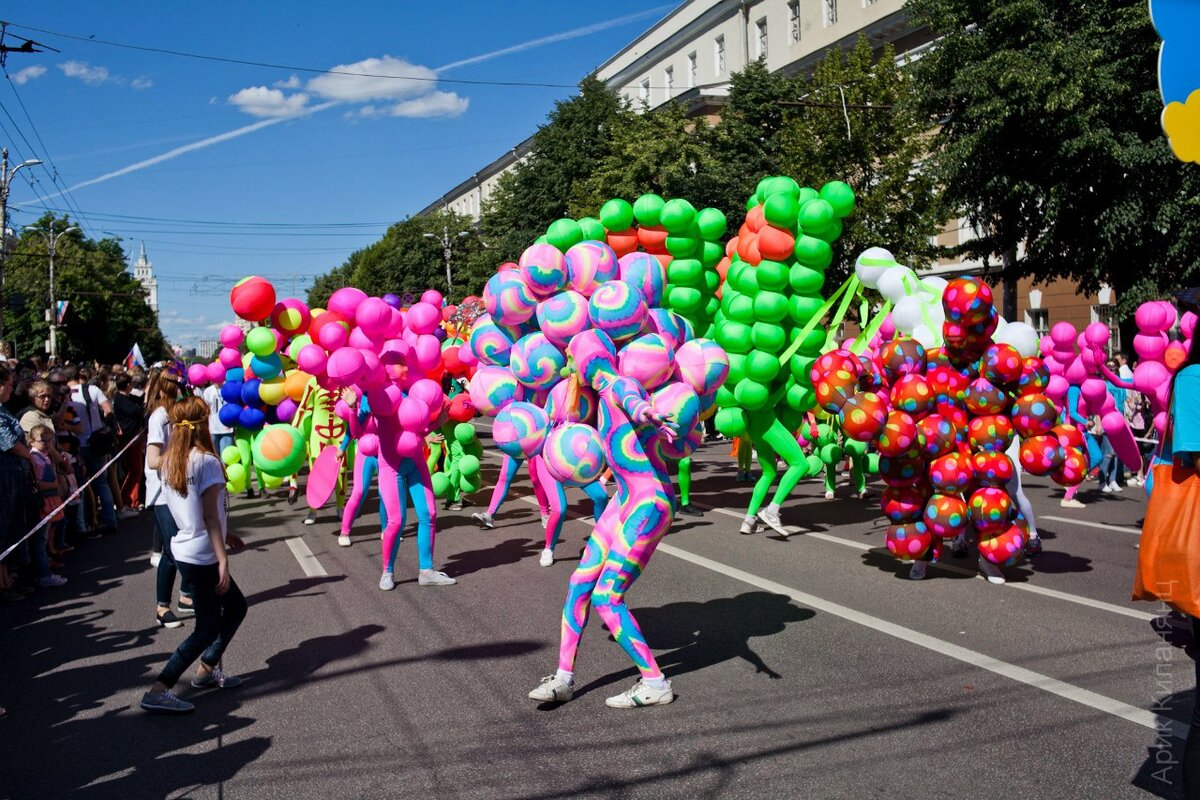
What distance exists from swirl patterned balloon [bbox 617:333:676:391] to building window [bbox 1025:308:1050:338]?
28.4 m

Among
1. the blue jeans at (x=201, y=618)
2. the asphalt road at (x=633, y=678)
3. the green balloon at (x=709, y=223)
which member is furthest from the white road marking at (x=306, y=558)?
the green balloon at (x=709, y=223)

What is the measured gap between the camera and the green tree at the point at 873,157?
23094mm

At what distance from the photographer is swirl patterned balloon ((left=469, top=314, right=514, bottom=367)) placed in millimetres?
8852

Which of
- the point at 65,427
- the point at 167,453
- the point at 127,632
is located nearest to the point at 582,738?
the point at 167,453

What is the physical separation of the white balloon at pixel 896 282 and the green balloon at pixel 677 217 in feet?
8.93

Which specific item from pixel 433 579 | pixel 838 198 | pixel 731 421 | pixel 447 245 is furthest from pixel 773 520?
pixel 447 245

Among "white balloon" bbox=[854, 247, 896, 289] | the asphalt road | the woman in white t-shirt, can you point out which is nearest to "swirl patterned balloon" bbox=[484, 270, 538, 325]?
the asphalt road

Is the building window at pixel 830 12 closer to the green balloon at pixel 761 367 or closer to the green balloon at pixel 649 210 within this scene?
the green balloon at pixel 649 210

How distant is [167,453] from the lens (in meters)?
5.57

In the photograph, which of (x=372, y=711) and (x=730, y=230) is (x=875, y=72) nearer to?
(x=730, y=230)

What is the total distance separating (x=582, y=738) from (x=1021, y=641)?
3.02 meters

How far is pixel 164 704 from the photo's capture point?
5398mm

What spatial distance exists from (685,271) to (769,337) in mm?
1761

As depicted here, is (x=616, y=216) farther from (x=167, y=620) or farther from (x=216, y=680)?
(x=216, y=680)
